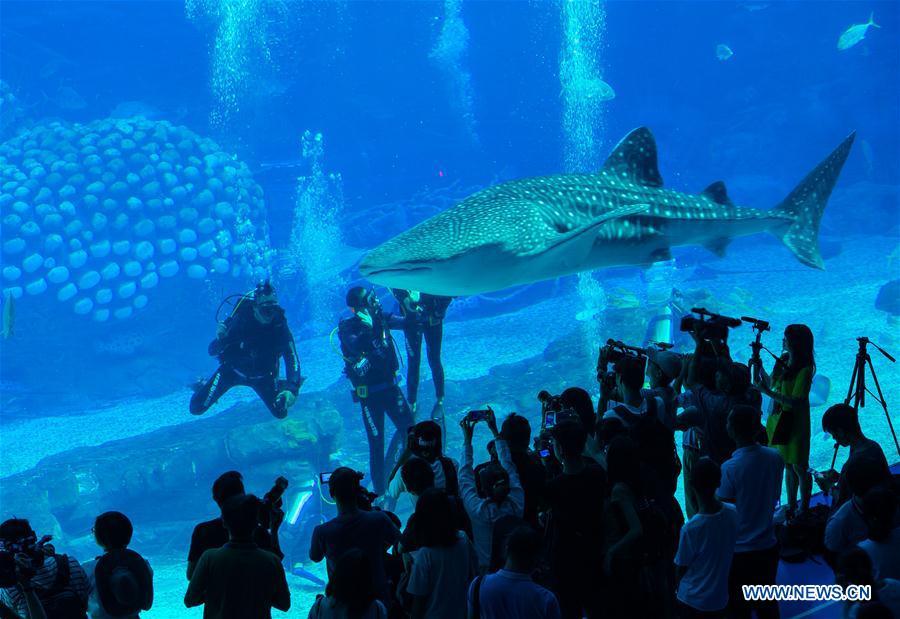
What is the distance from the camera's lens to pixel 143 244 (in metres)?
20.5

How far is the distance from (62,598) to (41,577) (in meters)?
0.12

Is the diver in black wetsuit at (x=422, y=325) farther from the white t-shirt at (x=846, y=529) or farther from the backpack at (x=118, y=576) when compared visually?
the white t-shirt at (x=846, y=529)

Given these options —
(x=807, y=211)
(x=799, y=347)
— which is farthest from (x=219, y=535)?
(x=807, y=211)

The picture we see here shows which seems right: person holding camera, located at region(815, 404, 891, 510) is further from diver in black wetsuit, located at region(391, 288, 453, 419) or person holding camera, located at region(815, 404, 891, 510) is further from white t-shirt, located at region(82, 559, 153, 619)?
diver in black wetsuit, located at region(391, 288, 453, 419)

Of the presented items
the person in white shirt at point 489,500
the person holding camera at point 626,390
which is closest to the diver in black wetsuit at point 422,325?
the person holding camera at point 626,390

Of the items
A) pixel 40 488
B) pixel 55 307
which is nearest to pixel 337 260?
pixel 55 307

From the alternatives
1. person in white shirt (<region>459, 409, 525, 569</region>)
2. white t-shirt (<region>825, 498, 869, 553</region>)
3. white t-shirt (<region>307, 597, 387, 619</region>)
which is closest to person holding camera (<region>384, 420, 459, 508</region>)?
person in white shirt (<region>459, 409, 525, 569</region>)

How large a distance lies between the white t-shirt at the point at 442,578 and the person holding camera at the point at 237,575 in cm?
54

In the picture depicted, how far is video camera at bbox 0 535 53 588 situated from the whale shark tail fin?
5.75 m

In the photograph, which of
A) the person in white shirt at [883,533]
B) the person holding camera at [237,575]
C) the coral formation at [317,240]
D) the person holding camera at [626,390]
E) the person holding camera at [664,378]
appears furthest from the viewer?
the coral formation at [317,240]

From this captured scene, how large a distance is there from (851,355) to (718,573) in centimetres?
1202

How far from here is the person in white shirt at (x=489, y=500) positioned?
2918 millimetres

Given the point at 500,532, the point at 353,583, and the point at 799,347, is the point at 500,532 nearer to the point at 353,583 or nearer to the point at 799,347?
the point at 353,583

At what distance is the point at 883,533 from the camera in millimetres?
2609
